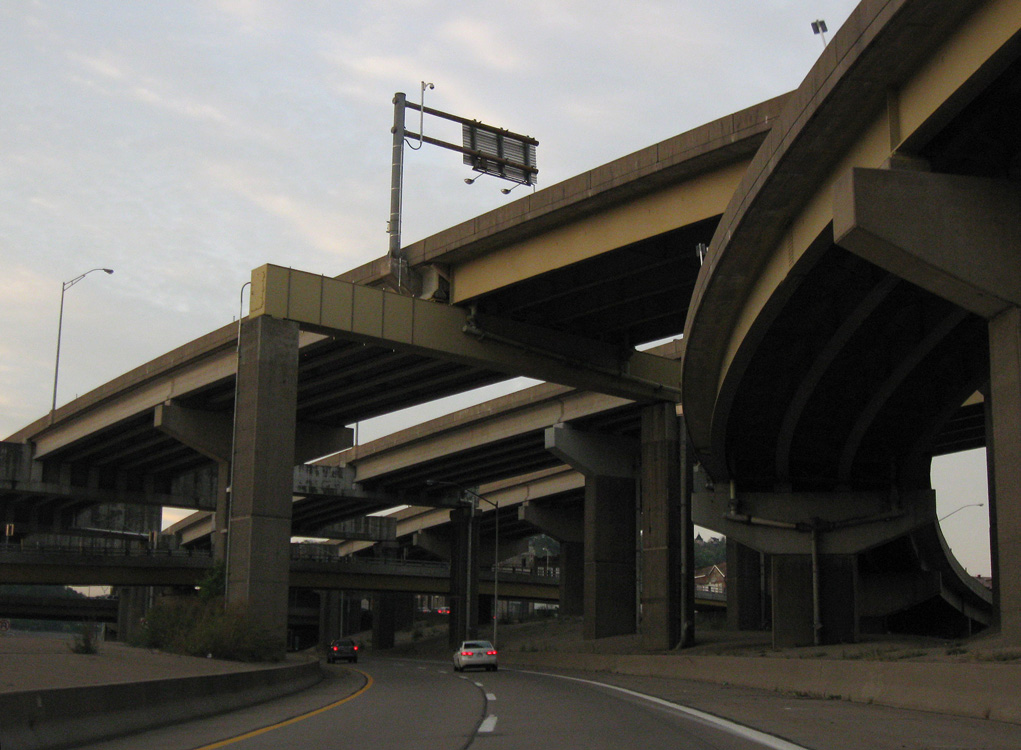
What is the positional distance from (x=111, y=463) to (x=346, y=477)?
47.5 feet

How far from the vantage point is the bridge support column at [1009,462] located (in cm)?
1670

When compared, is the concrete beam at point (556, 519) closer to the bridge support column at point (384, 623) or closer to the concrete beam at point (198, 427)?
the bridge support column at point (384, 623)

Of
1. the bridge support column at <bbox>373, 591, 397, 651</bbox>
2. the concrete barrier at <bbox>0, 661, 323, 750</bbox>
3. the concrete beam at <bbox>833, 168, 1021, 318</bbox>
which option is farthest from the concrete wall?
the bridge support column at <bbox>373, 591, 397, 651</bbox>

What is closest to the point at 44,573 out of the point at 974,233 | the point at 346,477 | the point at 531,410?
the point at 346,477

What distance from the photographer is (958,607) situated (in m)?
64.9

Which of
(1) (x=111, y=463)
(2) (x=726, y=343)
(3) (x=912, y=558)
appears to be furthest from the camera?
(1) (x=111, y=463)

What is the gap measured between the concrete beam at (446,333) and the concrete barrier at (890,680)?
41.7ft

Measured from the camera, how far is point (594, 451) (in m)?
58.9

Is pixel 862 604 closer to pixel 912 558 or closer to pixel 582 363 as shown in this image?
pixel 912 558

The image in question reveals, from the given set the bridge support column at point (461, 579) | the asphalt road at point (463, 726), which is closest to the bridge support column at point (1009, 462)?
the asphalt road at point (463, 726)

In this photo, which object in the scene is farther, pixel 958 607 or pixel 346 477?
pixel 346 477

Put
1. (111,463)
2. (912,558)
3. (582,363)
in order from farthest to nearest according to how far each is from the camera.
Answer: (111,463)
(912,558)
(582,363)

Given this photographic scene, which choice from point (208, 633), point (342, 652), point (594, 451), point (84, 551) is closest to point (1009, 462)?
point (208, 633)

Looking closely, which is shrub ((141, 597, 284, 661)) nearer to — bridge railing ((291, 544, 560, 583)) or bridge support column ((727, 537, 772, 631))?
bridge support column ((727, 537, 772, 631))
